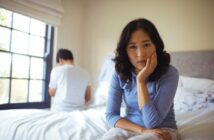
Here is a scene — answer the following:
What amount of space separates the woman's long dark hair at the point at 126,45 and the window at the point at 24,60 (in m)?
1.71

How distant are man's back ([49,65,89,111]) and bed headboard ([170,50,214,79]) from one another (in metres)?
1.22

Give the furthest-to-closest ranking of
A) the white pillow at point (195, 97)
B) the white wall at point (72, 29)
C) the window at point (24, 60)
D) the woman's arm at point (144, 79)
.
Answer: the white wall at point (72, 29) → the window at point (24, 60) → the white pillow at point (195, 97) → the woman's arm at point (144, 79)

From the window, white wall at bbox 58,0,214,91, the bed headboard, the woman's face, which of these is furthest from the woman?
white wall at bbox 58,0,214,91

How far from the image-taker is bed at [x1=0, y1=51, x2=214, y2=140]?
1.33 meters

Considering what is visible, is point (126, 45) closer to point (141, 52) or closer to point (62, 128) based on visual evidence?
point (141, 52)

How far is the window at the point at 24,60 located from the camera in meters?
2.65

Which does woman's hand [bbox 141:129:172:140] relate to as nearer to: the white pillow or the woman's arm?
the woman's arm

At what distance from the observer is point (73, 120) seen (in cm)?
163

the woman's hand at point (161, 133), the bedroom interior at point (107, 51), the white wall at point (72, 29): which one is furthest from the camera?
the white wall at point (72, 29)

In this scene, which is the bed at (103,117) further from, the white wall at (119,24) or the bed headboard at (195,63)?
the white wall at (119,24)

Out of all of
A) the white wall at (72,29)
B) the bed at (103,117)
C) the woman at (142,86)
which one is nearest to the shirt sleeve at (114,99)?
the woman at (142,86)

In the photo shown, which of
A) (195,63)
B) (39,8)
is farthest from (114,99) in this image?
(39,8)

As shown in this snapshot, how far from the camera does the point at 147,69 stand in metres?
1.25

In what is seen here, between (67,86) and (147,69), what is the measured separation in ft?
4.08
